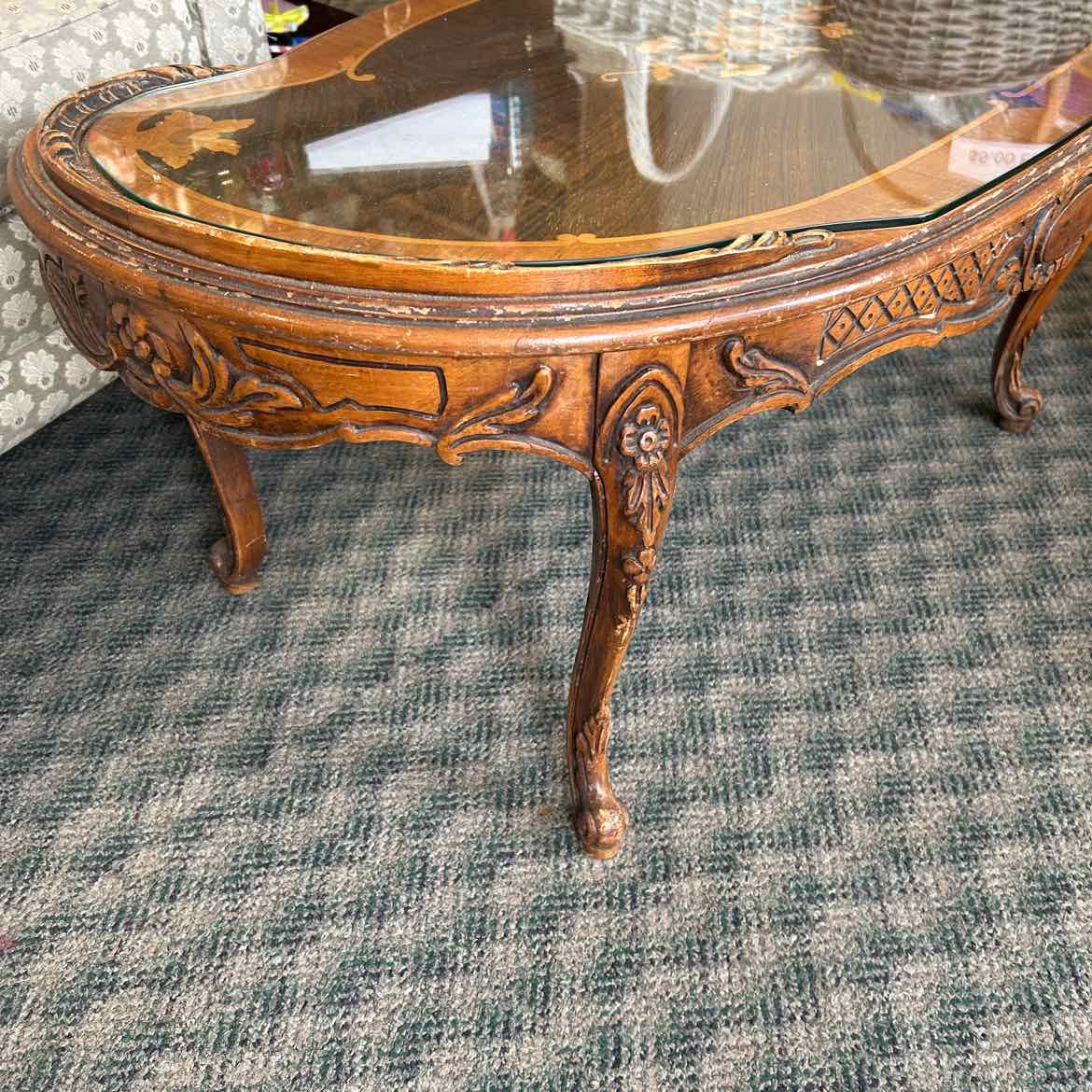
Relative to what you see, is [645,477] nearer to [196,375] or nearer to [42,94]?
[196,375]

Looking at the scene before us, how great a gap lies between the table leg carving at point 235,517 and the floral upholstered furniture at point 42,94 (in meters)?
0.23

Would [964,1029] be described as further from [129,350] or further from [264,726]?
[129,350]

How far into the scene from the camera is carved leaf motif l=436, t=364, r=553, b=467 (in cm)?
66

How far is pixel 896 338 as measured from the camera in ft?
2.57

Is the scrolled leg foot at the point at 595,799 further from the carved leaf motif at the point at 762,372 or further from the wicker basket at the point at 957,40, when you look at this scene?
the wicker basket at the point at 957,40

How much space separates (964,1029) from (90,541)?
106cm

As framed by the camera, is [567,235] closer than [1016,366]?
Yes

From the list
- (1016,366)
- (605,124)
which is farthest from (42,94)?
(1016,366)

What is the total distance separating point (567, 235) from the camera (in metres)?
0.67

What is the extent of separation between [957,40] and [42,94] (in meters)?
0.98

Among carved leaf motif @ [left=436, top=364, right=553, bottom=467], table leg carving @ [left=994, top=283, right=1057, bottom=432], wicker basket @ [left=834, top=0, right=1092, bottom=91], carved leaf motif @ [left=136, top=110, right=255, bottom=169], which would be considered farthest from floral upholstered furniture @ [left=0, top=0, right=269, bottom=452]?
table leg carving @ [left=994, top=283, right=1057, bottom=432]

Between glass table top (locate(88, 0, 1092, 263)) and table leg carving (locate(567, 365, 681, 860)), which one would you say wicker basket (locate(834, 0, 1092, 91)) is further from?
table leg carving (locate(567, 365, 681, 860))

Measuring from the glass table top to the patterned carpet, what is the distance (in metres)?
0.51

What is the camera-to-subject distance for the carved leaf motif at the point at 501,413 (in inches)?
25.9
